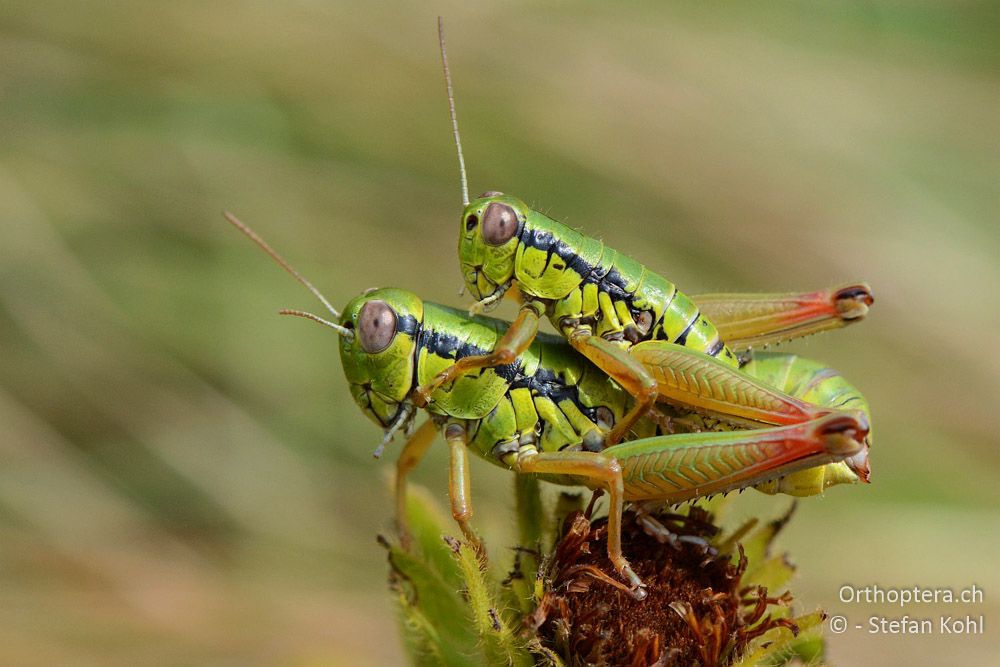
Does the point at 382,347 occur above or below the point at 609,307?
below

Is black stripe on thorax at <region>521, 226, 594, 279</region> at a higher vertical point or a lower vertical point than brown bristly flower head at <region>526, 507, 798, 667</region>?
higher

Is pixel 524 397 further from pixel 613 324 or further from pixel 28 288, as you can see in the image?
pixel 28 288

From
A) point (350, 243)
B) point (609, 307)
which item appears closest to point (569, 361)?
point (609, 307)

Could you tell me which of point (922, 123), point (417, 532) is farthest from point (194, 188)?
point (922, 123)

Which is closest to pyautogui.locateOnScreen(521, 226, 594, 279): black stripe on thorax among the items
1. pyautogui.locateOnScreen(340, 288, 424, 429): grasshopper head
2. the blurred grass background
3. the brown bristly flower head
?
pyautogui.locateOnScreen(340, 288, 424, 429): grasshopper head

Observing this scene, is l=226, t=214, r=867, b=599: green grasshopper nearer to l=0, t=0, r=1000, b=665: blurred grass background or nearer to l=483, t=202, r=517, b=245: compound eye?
l=483, t=202, r=517, b=245: compound eye

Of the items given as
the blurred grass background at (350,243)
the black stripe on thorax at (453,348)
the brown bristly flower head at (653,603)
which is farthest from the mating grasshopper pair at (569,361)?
the blurred grass background at (350,243)

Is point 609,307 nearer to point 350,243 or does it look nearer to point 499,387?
point 499,387

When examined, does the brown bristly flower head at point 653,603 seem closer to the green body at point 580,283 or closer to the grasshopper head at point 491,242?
the green body at point 580,283
